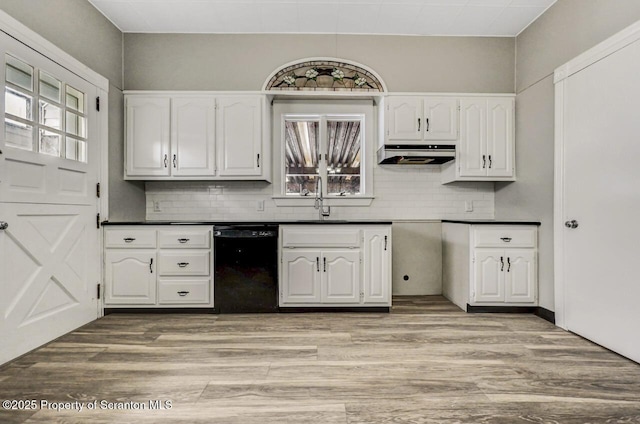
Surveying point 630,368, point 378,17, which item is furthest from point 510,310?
point 378,17

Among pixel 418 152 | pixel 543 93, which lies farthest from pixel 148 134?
pixel 543 93

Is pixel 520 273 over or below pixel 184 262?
below

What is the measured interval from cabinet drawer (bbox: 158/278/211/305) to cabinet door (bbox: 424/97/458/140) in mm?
2676

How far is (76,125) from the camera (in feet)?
9.37

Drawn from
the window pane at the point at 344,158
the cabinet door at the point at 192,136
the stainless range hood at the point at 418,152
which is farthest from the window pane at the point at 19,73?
the stainless range hood at the point at 418,152

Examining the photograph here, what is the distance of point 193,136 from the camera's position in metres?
3.49

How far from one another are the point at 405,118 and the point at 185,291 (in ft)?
9.16

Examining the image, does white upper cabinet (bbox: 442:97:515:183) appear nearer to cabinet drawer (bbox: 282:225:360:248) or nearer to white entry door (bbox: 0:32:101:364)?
cabinet drawer (bbox: 282:225:360:248)

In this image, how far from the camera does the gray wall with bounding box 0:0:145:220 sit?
2.45 metres

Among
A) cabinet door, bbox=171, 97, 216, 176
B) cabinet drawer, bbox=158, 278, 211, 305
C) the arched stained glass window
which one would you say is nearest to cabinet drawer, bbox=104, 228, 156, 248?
cabinet drawer, bbox=158, 278, 211, 305

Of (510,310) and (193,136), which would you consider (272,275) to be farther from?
(510,310)

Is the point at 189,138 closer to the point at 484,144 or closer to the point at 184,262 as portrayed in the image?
the point at 184,262

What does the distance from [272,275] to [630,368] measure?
261 centimetres

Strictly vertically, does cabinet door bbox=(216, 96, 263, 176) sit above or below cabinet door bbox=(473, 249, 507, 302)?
above
